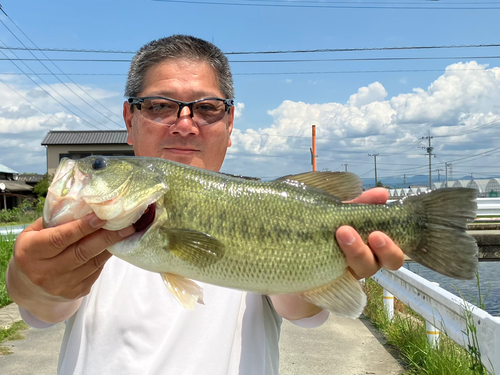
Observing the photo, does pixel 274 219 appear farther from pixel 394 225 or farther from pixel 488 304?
pixel 488 304

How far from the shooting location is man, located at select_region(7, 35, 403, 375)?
2070mm

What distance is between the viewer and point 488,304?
31.9 ft

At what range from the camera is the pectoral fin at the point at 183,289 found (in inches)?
86.1

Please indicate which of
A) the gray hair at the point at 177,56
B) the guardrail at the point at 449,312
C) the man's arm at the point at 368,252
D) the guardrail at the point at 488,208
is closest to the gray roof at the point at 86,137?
A: the guardrail at the point at 488,208

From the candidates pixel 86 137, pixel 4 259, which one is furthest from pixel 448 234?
pixel 86 137

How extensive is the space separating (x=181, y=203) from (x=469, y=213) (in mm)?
1492

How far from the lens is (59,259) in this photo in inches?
78.9

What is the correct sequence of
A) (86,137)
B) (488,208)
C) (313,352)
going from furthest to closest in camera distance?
1. (86,137)
2. (488,208)
3. (313,352)

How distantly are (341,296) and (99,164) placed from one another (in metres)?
1.44

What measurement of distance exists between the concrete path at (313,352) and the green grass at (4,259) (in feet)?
3.28

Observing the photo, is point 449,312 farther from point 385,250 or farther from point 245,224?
point 245,224

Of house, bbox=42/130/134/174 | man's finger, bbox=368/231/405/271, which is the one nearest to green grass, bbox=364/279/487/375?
man's finger, bbox=368/231/405/271

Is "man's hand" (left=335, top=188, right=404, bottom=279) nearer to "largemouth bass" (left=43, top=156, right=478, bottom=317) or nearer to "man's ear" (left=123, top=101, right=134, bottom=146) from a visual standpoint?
"largemouth bass" (left=43, top=156, right=478, bottom=317)

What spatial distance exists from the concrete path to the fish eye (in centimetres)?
377
